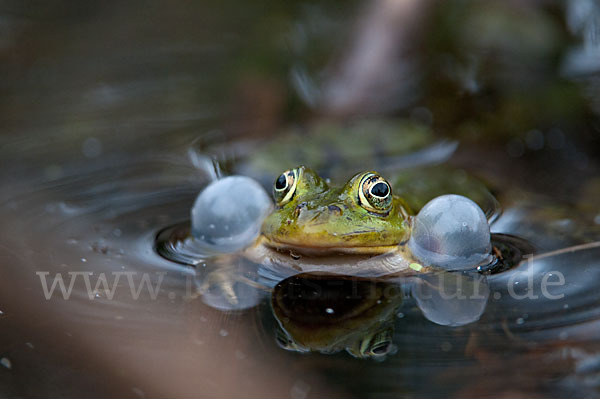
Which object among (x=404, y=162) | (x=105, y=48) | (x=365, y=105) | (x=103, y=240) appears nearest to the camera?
(x=103, y=240)

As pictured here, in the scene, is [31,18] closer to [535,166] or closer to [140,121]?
[140,121]

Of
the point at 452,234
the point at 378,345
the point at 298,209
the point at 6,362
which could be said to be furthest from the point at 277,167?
the point at 6,362

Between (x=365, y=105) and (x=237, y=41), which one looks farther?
(x=237, y=41)

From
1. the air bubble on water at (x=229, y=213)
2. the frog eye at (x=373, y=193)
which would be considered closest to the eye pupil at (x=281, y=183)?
the air bubble on water at (x=229, y=213)

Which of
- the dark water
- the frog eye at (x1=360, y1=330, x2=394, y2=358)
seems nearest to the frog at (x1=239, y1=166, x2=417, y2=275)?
the dark water

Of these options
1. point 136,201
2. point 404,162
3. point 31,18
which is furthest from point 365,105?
point 31,18

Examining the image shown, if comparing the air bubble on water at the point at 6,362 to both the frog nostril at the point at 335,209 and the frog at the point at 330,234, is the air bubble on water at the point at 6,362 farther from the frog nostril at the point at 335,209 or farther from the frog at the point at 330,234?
the frog nostril at the point at 335,209

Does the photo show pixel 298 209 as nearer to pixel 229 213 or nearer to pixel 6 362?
pixel 229 213

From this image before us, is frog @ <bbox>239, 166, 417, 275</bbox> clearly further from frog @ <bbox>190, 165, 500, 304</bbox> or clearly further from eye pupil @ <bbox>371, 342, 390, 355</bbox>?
eye pupil @ <bbox>371, 342, 390, 355</bbox>
